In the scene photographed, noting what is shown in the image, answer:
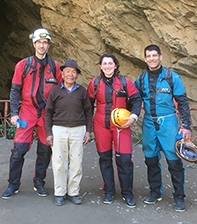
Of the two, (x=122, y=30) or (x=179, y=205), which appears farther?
(x=122, y=30)

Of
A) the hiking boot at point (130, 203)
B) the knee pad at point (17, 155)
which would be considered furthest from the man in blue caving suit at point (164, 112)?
the knee pad at point (17, 155)

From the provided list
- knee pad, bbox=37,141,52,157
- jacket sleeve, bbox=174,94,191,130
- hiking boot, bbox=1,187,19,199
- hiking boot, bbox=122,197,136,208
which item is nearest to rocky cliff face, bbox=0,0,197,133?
jacket sleeve, bbox=174,94,191,130

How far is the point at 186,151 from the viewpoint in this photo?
3762 millimetres

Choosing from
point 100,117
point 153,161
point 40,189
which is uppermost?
point 100,117

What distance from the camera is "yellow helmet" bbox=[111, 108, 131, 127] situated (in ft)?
12.3

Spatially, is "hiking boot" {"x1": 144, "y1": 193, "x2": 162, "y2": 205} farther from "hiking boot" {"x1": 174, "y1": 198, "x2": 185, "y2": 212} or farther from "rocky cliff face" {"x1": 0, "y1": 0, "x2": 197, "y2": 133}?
"rocky cliff face" {"x1": 0, "y1": 0, "x2": 197, "y2": 133}

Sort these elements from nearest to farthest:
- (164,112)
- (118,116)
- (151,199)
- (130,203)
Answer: (118,116), (164,112), (130,203), (151,199)

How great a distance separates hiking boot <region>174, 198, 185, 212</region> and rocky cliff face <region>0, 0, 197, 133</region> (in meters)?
3.45

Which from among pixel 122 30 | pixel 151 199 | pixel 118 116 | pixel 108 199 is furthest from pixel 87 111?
pixel 122 30

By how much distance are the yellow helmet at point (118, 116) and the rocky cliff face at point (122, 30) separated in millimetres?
3292

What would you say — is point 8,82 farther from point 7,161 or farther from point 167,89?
point 167,89

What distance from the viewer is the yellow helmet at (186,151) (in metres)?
3.71

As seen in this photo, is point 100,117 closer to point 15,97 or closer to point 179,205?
point 15,97

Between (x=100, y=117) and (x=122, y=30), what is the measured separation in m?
4.08
